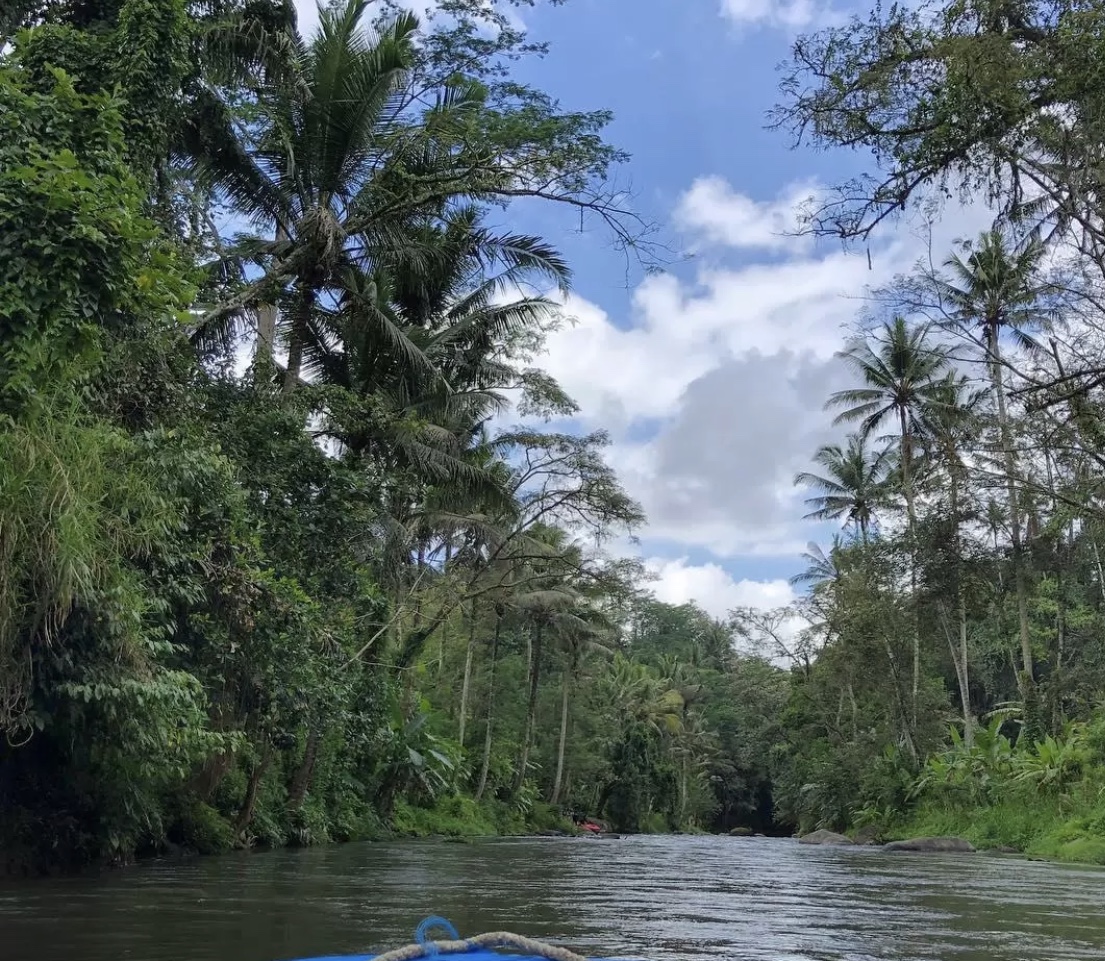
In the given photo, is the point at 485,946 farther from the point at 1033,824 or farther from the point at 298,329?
the point at 1033,824

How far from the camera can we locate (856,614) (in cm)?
2864

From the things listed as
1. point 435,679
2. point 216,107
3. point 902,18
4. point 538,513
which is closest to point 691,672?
point 435,679

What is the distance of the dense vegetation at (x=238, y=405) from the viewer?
248 inches

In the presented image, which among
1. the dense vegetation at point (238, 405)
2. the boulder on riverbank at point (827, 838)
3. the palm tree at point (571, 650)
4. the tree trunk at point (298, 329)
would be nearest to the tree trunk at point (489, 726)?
the palm tree at point (571, 650)

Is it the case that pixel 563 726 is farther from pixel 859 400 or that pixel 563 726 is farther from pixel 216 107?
pixel 216 107

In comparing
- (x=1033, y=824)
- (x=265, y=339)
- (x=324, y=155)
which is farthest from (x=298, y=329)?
(x=1033, y=824)

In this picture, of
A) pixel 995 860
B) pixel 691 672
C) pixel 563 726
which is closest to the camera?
pixel 995 860

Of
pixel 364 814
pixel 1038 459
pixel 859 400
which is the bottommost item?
pixel 364 814

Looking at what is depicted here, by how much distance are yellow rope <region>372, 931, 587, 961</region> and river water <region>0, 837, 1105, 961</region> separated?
280 cm

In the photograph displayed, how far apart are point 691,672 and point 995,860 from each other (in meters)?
41.7

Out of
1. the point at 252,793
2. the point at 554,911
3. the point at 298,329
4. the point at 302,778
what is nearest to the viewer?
the point at 554,911

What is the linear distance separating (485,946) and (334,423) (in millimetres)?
11222

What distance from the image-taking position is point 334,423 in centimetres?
1330

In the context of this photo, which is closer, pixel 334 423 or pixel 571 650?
pixel 334 423
